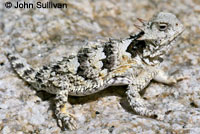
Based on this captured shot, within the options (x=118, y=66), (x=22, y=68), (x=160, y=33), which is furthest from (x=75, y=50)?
(x=160, y=33)

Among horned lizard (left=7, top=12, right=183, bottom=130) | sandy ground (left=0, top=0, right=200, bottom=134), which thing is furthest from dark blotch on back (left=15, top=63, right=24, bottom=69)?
horned lizard (left=7, top=12, right=183, bottom=130)

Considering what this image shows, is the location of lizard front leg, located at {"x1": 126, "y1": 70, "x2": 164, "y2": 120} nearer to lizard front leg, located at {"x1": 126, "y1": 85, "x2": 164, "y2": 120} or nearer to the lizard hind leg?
lizard front leg, located at {"x1": 126, "y1": 85, "x2": 164, "y2": 120}

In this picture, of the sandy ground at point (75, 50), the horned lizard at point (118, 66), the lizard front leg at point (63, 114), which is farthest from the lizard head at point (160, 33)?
the lizard front leg at point (63, 114)

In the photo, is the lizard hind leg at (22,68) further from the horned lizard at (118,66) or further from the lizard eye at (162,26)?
the lizard eye at (162,26)

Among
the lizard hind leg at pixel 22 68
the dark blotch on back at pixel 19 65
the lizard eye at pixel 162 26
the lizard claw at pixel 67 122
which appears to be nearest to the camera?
the lizard claw at pixel 67 122

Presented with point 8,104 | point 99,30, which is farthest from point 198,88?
point 8,104

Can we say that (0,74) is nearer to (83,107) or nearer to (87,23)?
(83,107)
